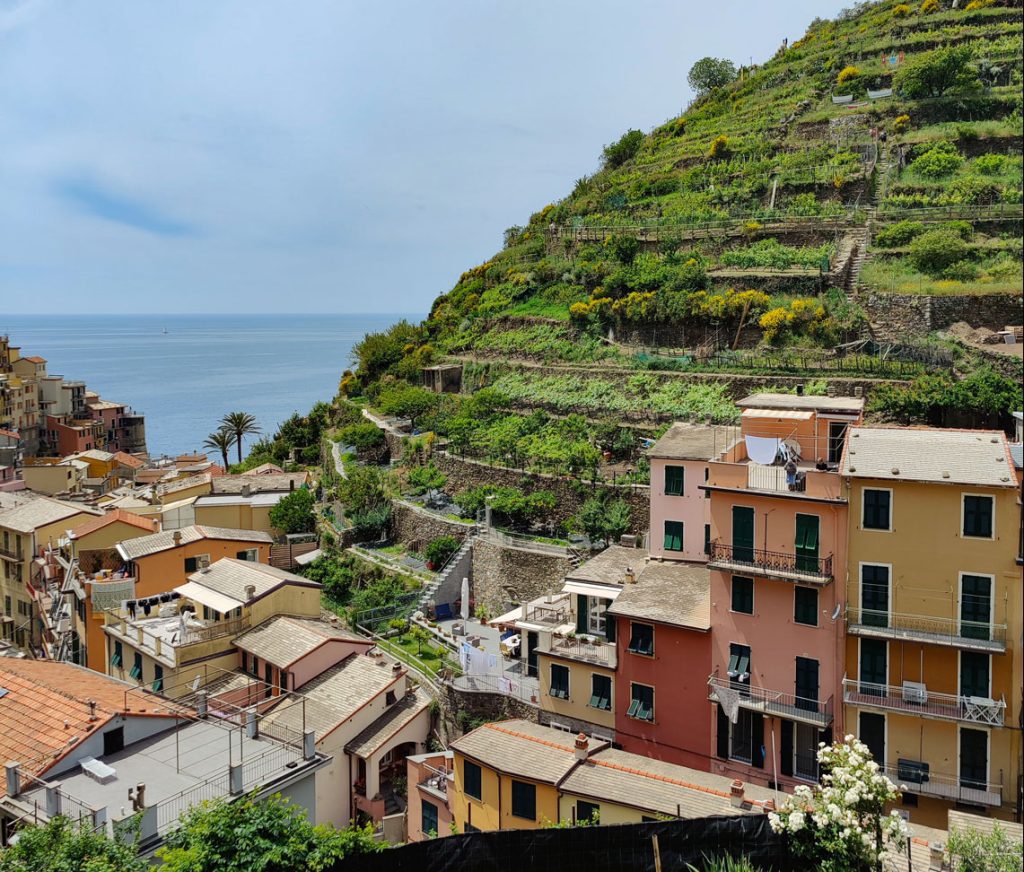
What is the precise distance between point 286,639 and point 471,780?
7012 mm

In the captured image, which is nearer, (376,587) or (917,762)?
(917,762)

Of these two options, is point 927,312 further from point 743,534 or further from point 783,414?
point 743,534

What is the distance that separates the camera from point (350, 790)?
18125 millimetres

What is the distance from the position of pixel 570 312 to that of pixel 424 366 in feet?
28.2

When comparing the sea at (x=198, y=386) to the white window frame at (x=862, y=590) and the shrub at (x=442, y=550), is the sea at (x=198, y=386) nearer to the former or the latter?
the shrub at (x=442, y=550)

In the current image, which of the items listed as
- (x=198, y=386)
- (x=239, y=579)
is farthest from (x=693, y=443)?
(x=198, y=386)

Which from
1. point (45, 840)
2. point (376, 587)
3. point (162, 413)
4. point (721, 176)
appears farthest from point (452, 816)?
point (162, 413)

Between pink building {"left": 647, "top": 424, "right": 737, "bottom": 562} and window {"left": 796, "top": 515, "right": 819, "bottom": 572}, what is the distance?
413 cm

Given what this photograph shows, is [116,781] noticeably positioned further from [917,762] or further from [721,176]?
[721,176]

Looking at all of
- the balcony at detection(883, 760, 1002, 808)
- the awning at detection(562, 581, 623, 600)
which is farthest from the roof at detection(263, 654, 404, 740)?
the balcony at detection(883, 760, 1002, 808)

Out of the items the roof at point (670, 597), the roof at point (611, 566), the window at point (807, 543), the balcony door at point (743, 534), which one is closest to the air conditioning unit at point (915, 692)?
the window at point (807, 543)

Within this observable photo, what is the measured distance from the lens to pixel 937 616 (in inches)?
547

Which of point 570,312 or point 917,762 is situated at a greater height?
point 570,312

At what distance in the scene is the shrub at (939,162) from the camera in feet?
109
